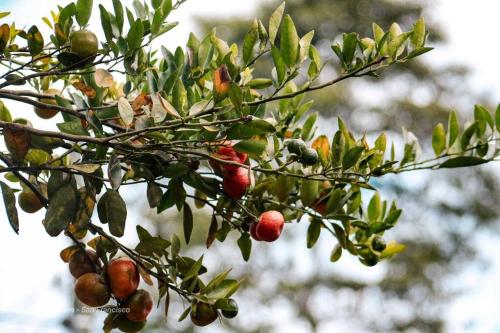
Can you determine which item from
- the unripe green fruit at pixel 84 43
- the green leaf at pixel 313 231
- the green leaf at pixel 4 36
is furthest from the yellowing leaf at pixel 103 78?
the green leaf at pixel 313 231

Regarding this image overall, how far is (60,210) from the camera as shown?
0.95m

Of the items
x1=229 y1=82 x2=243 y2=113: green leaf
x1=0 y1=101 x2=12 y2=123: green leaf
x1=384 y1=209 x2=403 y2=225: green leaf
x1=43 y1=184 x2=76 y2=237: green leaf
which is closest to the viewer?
x1=229 y1=82 x2=243 y2=113: green leaf

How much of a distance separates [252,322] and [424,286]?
2155 millimetres

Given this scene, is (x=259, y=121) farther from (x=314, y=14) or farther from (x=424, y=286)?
(x=314, y=14)

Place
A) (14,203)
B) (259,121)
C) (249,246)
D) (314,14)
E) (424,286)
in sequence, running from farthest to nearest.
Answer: (314,14) → (424,286) → (249,246) → (14,203) → (259,121)

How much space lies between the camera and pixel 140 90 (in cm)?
107

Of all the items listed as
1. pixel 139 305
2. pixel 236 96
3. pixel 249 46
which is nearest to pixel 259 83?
pixel 249 46

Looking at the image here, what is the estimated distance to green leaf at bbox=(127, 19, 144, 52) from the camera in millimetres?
963

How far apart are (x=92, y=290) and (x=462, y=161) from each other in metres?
0.46

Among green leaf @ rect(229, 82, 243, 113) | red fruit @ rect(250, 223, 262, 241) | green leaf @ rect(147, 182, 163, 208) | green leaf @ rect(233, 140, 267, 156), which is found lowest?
red fruit @ rect(250, 223, 262, 241)

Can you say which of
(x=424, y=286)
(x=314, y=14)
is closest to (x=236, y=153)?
(x=424, y=286)

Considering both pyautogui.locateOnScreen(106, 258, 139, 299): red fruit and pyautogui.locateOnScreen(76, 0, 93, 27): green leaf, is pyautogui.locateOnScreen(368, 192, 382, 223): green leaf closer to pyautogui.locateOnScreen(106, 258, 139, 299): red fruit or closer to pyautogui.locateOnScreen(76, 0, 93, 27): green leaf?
pyautogui.locateOnScreen(106, 258, 139, 299): red fruit

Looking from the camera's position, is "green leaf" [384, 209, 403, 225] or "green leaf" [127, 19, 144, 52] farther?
"green leaf" [384, 209, 403, 225]

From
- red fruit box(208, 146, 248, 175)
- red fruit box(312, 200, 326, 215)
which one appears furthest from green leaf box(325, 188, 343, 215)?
red fruit box(208, 146, 248, 175)
